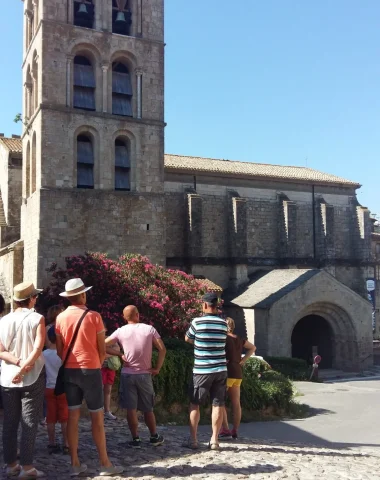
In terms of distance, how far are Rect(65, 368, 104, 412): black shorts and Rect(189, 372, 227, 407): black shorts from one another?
1569 millimetres

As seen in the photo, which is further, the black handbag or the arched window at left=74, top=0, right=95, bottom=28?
the arched window at left=74, top=0, right=95, bottom=28

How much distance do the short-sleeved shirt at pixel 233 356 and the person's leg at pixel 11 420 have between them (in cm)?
315

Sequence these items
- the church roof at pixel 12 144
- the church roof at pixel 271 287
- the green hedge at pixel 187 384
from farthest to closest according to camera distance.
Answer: the church roof at pixel 12 144 < the church roof at pixel 271 287 < the green hedge at pixel 187 384

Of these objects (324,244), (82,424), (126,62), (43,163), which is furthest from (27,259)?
(324,244)

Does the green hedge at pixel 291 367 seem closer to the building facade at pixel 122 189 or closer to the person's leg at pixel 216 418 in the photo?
the building facade at pixel 122 189

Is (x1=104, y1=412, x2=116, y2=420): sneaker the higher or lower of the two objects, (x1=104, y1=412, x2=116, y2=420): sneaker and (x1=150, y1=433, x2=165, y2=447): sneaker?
the lower

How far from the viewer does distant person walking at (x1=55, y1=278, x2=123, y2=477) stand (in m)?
Result: 5.91

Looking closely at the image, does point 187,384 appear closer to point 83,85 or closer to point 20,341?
point 20,341

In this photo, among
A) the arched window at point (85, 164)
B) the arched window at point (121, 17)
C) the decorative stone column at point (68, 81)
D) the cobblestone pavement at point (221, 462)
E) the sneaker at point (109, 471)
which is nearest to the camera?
the sneaker at point (109, 471)

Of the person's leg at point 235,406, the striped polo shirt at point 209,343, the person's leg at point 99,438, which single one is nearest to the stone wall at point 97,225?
the person's leg at point 235,406

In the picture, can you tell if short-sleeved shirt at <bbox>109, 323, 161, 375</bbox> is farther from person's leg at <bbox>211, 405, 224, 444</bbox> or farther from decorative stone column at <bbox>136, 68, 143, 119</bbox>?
decorative stone column at <bbox>136, 68, 143, 119</bbox>

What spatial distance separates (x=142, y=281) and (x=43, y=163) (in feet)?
24.0

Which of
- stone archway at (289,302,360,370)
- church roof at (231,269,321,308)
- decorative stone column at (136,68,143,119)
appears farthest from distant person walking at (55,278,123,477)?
stone archway at (289,302,360,370)

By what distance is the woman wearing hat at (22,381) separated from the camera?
18.6 feet
